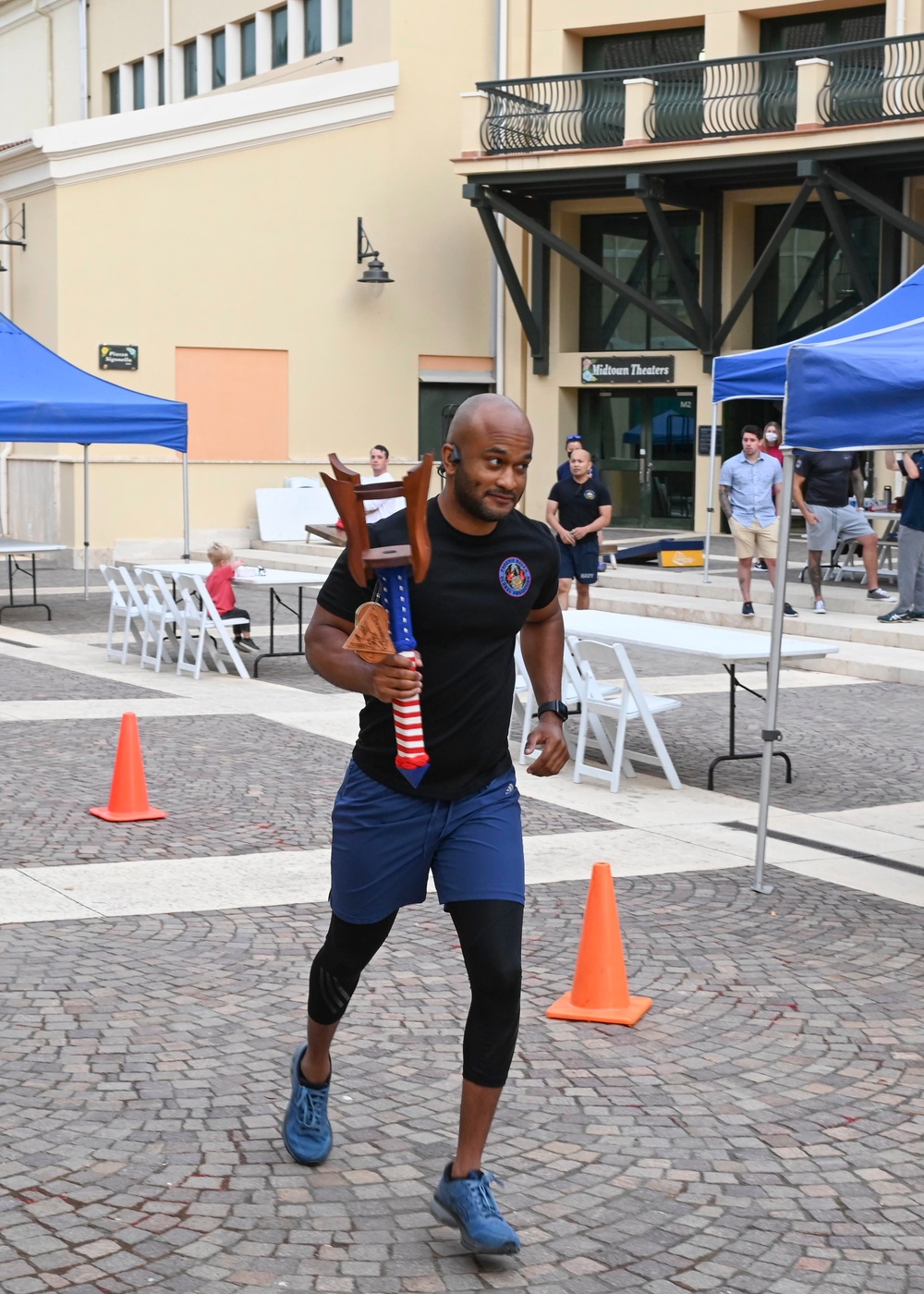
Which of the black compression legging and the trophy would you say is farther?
the black compression legging

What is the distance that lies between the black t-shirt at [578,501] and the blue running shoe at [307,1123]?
10.9 meters

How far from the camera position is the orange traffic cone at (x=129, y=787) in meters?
8.34

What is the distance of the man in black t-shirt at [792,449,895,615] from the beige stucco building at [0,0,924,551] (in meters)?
7.58

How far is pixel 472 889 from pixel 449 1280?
86 centimetres

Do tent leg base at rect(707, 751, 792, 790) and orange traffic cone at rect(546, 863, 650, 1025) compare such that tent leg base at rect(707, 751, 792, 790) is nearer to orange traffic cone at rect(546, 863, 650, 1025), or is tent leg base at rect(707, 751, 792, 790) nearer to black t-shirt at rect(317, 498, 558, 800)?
orange traffic cone at rect(546, 863, 650, 1025)

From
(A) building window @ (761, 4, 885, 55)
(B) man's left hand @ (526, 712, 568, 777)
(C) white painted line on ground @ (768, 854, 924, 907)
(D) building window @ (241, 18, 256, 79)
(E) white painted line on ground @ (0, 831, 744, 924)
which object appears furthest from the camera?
(D) building window @ (241, 18, 256, 79)

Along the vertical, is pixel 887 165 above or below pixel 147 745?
above

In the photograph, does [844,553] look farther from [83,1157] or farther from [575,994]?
[83,1157]

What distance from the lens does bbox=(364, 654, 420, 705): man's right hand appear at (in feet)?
11.9

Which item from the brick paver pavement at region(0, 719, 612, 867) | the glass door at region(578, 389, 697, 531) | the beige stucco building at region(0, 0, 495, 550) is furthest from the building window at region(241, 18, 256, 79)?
the brick paver pavement at region(0, 719, 612, 867)

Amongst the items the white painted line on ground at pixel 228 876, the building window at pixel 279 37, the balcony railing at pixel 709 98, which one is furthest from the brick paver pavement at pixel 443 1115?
the building window at pixel 279 37

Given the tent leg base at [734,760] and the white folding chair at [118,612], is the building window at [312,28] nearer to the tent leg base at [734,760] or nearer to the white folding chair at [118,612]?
the white folding chair at [118,612]

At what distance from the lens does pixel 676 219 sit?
28.9m

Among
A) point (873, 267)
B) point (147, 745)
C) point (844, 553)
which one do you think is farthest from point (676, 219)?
point (147, 745)
